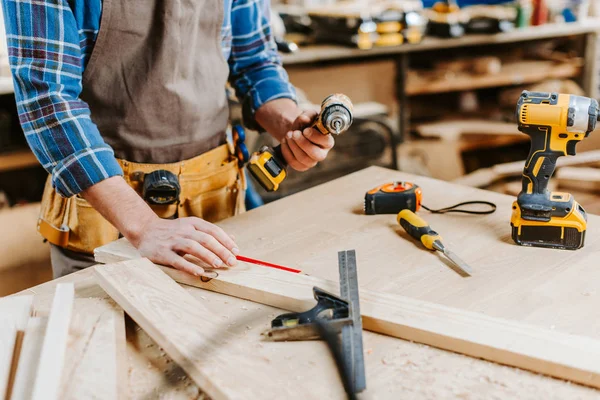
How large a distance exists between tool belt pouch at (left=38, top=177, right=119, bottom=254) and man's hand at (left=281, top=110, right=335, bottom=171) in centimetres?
40

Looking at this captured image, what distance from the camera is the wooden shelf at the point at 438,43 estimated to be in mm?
2873

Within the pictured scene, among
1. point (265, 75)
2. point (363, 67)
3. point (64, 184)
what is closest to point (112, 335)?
point (64, 184)

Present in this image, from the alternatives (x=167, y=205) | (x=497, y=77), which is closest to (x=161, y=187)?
(x=167, y=205)

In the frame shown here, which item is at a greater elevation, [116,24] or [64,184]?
[116,24]

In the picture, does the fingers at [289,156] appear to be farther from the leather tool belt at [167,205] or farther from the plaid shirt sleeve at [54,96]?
the plaid shirt sleeve at [54,96]

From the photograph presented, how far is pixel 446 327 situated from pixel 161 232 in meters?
0.52

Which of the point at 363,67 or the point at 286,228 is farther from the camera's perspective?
the point at 363,67

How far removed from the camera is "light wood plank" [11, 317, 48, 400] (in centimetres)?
74

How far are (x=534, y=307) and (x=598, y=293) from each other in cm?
12

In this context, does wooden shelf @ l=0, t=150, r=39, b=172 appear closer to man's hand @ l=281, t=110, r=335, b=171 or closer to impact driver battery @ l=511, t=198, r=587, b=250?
man's hand @ l=281, t=110, r=335, b=171

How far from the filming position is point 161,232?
109 cm

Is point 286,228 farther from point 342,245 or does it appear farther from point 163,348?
point 163,348

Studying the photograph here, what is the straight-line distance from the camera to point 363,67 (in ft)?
10.6

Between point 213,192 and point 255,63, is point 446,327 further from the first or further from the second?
point 255,63
